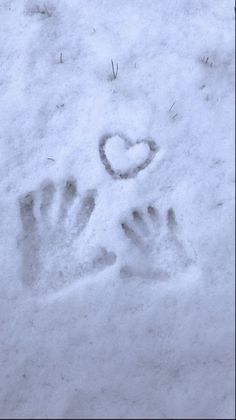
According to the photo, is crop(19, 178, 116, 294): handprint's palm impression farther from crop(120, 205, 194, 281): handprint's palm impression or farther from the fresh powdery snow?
crop(120, 205, 194, 281): handprint's palm impression

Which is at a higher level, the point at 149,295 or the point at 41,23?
the point at 41,23

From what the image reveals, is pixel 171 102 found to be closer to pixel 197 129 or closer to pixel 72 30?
pixel 197 129

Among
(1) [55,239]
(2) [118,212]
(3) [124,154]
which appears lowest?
(1) [55,239]

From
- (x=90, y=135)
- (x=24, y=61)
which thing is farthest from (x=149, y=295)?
(x=24, y=61)

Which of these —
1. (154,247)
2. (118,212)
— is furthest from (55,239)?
(154,247)

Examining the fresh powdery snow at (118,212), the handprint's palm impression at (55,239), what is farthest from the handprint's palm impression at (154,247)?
the handprint's palm impression at (55,239)

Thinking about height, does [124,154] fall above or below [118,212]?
above

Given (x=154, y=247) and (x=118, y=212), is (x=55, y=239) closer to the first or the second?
(x=118, y=212)
